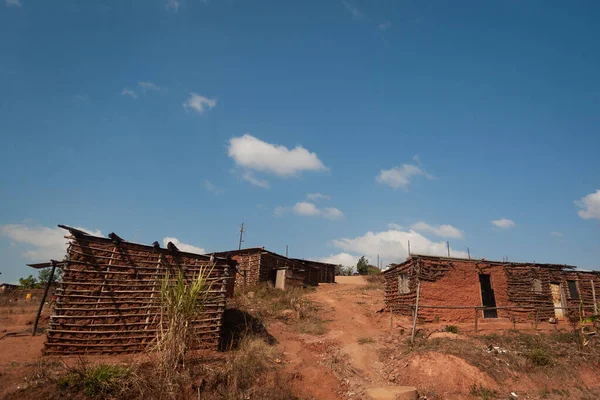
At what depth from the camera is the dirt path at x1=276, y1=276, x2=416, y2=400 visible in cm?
927

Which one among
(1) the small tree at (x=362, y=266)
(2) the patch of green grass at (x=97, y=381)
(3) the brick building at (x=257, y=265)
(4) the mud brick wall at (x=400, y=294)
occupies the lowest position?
(2) the patch of green grass at (x=97, y=381)

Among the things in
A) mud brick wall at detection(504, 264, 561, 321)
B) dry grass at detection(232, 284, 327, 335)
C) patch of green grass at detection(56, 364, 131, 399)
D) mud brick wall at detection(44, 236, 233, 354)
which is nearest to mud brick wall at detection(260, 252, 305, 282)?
dry grass at detection(232, 284, 327, 335)

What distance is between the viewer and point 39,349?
34.3ft

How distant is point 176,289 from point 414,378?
7563mm

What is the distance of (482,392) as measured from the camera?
9453 mm

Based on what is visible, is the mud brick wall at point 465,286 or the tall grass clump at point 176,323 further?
the mud brick wall at point 465,286

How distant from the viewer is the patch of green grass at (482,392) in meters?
9.27

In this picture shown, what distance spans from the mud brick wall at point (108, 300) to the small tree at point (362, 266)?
4271 centimetres

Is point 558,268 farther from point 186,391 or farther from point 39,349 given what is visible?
point 39,349

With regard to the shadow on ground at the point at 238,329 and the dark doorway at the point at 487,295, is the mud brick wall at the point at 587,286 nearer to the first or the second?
the dark doorway at the point at 487,295

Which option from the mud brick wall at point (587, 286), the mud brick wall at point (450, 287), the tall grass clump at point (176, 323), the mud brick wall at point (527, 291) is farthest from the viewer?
the mud brick wall at point (587, 286)

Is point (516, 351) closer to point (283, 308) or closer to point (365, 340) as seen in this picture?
point (365, 340)

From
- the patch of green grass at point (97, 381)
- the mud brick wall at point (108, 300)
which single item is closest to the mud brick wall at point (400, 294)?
the mud brick wall at point (108, 300)

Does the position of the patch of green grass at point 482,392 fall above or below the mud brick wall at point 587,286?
below
